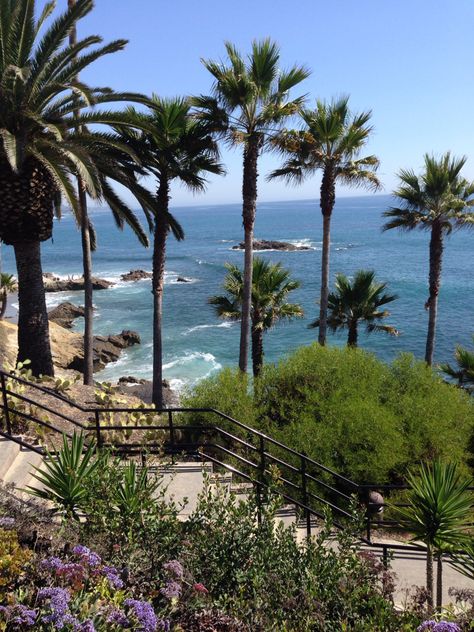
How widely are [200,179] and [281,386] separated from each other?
290 inches

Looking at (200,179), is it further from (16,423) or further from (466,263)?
(466,263)

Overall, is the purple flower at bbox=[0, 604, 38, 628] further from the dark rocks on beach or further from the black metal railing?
the dark rocks on beach

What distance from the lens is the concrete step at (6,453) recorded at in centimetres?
742

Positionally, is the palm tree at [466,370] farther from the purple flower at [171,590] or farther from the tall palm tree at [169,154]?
the purple flower at [171,590]

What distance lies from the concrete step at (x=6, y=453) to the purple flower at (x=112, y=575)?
3360 mm

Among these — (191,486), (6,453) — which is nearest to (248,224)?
(191,486)

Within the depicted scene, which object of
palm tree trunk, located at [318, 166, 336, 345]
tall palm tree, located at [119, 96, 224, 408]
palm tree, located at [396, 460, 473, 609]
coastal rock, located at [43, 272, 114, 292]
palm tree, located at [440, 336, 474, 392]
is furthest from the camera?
coastal rock, located at [43, 272, 114, 292]

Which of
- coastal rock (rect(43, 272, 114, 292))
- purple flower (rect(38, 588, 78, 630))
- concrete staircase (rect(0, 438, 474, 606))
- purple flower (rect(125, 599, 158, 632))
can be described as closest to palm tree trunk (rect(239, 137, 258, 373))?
concrete staircase (rect(0, 438, 474, 606))

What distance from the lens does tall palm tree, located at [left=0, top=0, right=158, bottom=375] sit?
11.5 meters

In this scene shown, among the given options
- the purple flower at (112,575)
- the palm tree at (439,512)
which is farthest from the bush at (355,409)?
the purple flower at (112,575)

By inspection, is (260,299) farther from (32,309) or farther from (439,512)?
(439,512)

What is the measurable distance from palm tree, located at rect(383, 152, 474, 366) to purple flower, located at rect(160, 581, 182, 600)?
59.9 feet

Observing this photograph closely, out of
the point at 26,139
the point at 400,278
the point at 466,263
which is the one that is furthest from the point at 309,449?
the point at 466,263

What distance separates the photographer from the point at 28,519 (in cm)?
549
